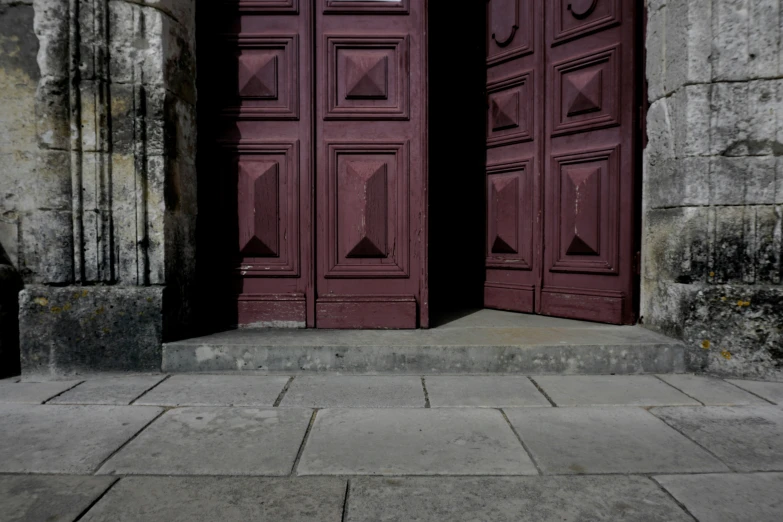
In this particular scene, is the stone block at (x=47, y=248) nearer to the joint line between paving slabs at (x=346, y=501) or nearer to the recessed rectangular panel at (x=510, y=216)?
the joint line between paving slabs at (x=346, y=501)

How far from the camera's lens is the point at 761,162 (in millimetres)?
2836

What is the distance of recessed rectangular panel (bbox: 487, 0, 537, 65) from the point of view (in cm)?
377

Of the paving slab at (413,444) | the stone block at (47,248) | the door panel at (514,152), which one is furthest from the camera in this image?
the door panel at (514,152)

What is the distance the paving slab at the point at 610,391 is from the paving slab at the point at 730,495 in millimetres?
709

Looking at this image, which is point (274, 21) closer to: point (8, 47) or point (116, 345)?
point (8, 47)

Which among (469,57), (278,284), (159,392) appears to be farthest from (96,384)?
(469,57)

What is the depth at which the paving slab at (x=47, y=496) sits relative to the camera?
4.86ft

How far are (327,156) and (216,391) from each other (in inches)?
67.1

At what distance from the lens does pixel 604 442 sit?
6.47 ft

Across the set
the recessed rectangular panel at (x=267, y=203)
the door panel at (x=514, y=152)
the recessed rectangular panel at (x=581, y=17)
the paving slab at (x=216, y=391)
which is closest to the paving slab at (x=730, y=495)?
the paving slab at (x=216, y=391)

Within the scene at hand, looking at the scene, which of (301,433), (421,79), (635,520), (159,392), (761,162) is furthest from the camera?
(421,79)

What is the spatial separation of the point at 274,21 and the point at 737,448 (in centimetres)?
354

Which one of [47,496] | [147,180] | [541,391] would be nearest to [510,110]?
[541,391]

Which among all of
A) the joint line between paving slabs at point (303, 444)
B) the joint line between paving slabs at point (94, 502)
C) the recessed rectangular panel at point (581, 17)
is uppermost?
the recessed rectangular panel at point (581, 17)
